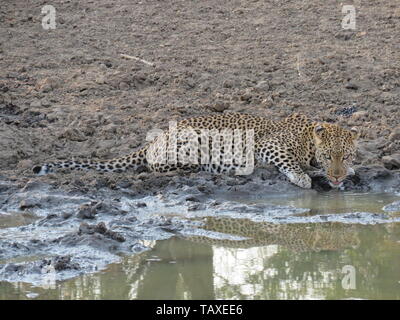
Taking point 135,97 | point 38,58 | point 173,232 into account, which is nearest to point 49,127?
point 135,97

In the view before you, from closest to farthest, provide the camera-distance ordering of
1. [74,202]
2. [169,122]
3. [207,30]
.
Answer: [74,202]
[169,122]
[207,30]

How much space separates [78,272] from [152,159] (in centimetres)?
374

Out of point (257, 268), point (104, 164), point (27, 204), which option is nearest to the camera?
point (257, 268)

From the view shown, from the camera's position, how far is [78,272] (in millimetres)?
7527

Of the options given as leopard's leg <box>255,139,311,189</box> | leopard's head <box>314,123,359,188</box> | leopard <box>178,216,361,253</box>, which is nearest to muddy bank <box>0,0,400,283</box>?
leopard's leg <box>255,139,311,189</box>

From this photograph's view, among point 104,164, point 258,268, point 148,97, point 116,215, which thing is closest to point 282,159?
point 104,164

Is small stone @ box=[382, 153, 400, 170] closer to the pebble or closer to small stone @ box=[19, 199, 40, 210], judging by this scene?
the pebble

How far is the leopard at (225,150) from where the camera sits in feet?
36.1

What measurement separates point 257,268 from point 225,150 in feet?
11.8

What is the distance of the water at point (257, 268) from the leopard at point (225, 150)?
179cm

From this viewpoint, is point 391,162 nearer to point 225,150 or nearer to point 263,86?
point 225,150

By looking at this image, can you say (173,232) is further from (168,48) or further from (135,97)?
(168,48)

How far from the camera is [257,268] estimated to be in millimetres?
7711

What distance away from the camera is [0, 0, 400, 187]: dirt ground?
12156 millimetres
